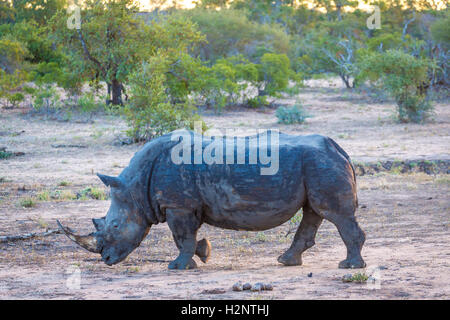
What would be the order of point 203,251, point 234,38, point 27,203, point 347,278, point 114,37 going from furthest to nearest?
point 234,38
point 114,37
point 27,203
point 203,251
point 347,278

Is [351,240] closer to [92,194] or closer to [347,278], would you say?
[347,278]

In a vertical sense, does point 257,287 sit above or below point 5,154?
above

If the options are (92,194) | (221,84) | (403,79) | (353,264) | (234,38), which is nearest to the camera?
(353,264)

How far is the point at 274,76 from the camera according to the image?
Result: 27.3 m

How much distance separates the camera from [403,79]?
22922mm

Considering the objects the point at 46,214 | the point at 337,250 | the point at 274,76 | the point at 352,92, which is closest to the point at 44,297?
the point at 337,250

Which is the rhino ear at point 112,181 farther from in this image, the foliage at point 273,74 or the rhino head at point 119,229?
the foliage at point 273,74

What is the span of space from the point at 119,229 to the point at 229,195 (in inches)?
47.8

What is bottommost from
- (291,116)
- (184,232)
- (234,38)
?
(291,116)

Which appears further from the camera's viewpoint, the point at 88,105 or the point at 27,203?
the point at 88,105

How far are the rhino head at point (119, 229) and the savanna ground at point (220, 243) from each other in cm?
22

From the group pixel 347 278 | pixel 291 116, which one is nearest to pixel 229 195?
pixel 347 278

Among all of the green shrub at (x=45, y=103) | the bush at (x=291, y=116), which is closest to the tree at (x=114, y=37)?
the green shrub at (x=45, y=103)

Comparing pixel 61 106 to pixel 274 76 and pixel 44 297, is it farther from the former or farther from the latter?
pixel 44 297
